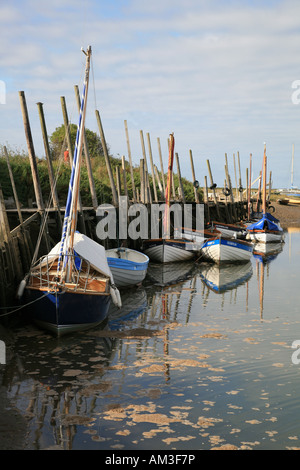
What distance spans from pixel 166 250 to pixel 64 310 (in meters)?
16.3

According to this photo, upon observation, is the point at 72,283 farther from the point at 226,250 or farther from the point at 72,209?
the point at 226,250

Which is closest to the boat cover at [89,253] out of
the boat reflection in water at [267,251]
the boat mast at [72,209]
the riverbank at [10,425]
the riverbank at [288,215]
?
the boat mast at [72,209]

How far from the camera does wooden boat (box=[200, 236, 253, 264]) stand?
30812 millimetres

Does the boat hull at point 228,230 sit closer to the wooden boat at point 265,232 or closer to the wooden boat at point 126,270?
the wooden boat at point 265,232

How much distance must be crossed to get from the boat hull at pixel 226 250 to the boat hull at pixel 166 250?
1.35m

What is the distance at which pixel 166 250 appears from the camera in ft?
98.7

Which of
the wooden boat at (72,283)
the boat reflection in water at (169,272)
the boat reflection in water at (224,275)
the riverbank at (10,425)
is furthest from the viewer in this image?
the boat reflection in water at (169,272)

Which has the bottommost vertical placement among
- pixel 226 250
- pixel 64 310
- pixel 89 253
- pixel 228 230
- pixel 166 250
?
pixel 228 230

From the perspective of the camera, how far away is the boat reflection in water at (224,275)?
24.2 meters

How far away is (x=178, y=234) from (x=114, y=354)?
22111mm

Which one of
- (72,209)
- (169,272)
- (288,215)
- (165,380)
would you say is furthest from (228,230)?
(288,215)

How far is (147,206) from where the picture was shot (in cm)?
3509

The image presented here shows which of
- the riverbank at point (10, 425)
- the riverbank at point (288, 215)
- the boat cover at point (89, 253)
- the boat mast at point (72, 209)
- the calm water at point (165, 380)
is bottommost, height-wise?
the riverbank at point (288, 215)

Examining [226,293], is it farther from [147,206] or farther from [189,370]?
[147,206]
